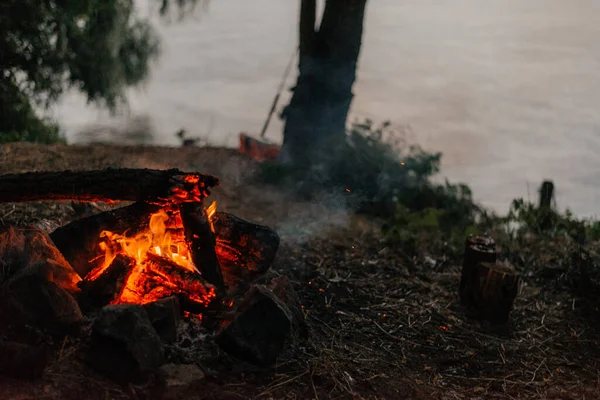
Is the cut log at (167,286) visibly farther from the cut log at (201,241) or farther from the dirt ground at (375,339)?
the dirt ground at (375,339)

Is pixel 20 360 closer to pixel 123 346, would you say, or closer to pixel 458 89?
pixel 123 346

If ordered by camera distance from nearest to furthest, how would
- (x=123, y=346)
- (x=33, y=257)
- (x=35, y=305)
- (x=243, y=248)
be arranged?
(x=123, y=346) → (x=35, y=305) → (x=33, y=257) → (x=243, y=248)

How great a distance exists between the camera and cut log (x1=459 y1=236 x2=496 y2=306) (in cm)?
504

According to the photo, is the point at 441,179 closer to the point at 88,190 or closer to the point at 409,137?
the point at 409,137

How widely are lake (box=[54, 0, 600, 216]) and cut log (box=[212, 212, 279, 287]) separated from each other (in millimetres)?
5556

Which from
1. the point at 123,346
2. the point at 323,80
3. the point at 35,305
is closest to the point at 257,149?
the point at 323,80

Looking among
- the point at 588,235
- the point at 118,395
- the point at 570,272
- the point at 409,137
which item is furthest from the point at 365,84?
the point at 118,395

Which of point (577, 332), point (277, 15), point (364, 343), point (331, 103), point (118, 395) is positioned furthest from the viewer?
point (277, 15)

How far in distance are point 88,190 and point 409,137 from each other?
5.30m

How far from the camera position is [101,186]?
4043 mm

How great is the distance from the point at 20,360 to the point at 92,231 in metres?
1.21

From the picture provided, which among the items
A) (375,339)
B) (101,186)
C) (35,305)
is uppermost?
(101,186)

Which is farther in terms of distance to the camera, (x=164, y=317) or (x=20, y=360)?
(x=164, y=317)

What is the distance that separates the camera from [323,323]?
14.9 feet
